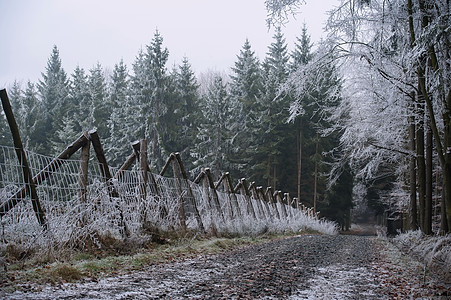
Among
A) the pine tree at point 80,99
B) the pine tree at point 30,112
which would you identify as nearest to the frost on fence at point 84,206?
the pine tree at point 80,99

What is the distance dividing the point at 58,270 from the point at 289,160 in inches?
1321

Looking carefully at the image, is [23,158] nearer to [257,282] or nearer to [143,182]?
[143,182]

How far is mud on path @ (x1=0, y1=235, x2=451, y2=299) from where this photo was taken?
3424 mm

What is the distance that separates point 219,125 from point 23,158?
30.5 metres

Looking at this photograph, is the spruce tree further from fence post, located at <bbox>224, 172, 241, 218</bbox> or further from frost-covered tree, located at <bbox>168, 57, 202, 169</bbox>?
fence post, located at <bbox>224, 172, 241, 218</bbox>

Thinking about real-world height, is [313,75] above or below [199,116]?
below

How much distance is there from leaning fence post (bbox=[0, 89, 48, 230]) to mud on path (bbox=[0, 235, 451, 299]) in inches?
55.4

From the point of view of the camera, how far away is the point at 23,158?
175 inches

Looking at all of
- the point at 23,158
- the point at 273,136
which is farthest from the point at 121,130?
the point at 23,158

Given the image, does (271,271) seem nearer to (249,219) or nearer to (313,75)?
(313,75)

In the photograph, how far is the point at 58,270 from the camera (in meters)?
3.74

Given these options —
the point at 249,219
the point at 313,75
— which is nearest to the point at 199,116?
the point at 249,219

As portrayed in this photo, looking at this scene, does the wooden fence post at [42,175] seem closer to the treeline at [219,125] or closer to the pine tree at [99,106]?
the treeline at [219,125]

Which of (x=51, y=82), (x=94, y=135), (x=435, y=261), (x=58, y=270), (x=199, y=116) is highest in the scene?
(x=51, y=82)
